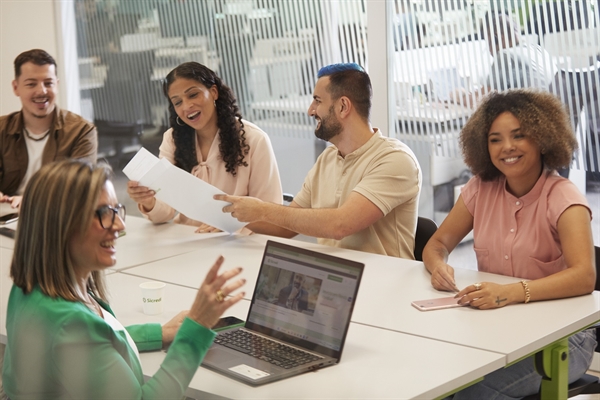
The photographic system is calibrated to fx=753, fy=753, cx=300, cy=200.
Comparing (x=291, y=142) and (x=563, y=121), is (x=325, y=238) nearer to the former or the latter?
(x=563, y=121)

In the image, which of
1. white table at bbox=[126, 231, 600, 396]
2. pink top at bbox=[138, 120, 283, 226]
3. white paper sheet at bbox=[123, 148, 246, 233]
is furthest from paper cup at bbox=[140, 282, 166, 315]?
pink top at bbox=[138, 120, 283, 226]

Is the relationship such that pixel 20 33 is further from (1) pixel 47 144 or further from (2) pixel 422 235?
(2) pixel 422 235

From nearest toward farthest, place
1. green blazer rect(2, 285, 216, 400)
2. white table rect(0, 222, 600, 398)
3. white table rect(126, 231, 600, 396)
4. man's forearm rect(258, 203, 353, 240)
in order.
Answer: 1. green blazer rect(2, 285, 216, 400)
2. white table rect(0, 222, 600, 398)
3. white table rect(126, 231, 600, 396)
4. man's forearm rect(258, 203, 353, 240)

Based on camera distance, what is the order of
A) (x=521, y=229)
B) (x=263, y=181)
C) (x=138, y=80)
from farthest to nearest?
(x=138, y=80)
(x=263, y=181)
(x=521, y=229)

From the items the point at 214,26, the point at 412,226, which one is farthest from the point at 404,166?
the point at 214,26

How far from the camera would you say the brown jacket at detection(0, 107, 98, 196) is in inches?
158

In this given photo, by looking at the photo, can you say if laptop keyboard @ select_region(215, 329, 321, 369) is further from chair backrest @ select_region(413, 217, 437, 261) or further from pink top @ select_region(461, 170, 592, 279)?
chair backrest @ select_region(413, 217, 437, 261)

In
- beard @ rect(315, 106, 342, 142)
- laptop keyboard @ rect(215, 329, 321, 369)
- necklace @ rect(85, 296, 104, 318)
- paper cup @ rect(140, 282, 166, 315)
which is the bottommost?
laptop keyboard @ rect(215, 329, 321, 369)

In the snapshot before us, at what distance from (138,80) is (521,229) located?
344 cm

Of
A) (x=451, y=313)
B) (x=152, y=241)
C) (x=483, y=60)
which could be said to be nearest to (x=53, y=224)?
(x=451, y=313)

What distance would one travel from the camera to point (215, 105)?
337 centimetres

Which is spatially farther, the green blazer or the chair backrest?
the chair backrest

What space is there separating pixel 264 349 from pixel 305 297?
161 millimetres

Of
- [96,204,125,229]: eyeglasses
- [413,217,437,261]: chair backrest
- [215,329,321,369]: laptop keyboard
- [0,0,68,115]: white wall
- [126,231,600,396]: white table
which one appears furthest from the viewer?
[0,0,68,115]: white wall
